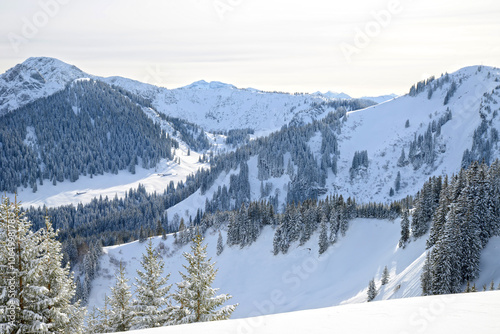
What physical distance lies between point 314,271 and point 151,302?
46.6 metres

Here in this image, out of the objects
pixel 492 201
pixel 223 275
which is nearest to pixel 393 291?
pixel 492 201

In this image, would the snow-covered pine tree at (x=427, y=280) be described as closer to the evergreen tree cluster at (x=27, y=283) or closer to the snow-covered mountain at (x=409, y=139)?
the evergreen tree cluster at (x=27, y=283)

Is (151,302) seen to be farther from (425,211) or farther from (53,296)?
(425,211)

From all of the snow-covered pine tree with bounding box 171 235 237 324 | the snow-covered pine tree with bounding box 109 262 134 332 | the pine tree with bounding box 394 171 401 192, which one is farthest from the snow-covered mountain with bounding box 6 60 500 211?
the snow-covered pine tree with bounding box 109 262 134 332

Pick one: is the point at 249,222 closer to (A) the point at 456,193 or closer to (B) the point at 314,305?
(B) the point at 314,305

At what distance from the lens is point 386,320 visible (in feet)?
34.7

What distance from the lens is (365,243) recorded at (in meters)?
63.7

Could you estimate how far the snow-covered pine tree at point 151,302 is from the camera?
735 inches

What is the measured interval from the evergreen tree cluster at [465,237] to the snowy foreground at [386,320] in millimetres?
18978

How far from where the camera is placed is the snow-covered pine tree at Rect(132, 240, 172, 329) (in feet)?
61.3

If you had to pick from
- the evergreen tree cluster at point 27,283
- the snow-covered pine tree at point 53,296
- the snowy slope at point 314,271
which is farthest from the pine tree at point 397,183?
the evergreen tree cluster at point 27,283

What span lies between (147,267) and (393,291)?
2843cm

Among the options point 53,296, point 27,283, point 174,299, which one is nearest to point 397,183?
point 174,299

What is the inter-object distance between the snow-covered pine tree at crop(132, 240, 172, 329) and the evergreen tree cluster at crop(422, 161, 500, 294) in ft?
75.2
